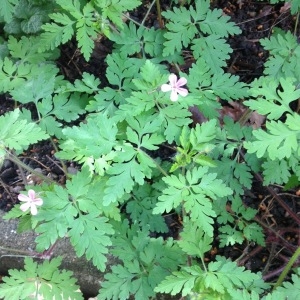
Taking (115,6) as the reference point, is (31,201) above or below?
below

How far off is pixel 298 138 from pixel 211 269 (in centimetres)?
70

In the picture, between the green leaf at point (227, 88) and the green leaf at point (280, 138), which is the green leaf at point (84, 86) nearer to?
the green leaf at point (227, 88)

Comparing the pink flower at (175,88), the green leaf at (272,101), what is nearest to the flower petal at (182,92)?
the pink flower at (175,88)

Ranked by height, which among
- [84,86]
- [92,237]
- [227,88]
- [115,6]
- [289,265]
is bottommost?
[289,265]

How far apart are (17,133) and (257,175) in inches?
55.2

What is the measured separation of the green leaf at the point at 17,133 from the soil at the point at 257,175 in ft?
3.02

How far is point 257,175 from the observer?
9.39 ft

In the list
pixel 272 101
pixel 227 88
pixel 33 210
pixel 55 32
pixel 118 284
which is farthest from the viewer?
pixel 55 32

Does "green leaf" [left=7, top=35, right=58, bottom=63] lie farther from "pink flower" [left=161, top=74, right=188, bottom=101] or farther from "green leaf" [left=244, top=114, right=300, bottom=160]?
"green leaf" [left=244, top=114, right=300, bottom=160]

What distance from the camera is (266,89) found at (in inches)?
90.7

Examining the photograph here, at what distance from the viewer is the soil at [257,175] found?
9.32 feet

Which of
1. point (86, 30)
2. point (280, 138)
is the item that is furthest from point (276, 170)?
point (86, 30)

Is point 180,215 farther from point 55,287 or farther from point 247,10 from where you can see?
point 247,10

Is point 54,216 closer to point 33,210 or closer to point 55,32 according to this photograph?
point 33,210
